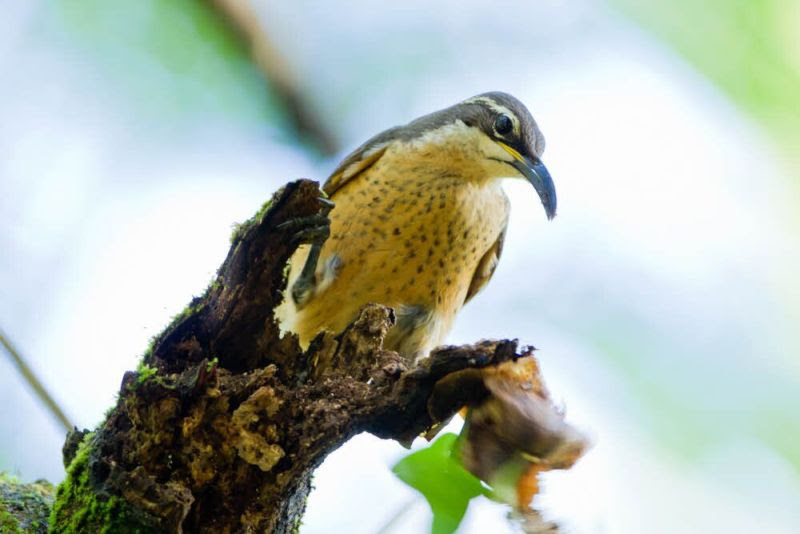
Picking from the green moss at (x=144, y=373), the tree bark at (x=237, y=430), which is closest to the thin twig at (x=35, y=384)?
the tree bark at (x=237, y=430)

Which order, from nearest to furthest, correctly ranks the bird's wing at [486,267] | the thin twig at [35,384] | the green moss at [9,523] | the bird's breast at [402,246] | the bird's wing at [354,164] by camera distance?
1. the green moss at [9,523]
2. the thin twig at [35,384]
3. the bird's breast at [402,246]
4. the bird's wing at [354,164]
5. the bird's wing at [486,267]

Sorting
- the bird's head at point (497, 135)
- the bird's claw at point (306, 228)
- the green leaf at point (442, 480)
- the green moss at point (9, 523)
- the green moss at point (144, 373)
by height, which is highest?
the bird's head at point (497, 135)

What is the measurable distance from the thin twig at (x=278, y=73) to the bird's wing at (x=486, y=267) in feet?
3.40

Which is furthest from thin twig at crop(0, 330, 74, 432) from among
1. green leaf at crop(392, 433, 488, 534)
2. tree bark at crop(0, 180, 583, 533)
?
green leaf at crop(392, 433, 488, 534)

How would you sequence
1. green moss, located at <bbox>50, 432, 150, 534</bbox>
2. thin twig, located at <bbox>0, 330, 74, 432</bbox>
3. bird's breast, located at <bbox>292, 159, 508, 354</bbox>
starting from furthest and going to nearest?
1. bird's breast, located at <bbox>292, 159, 508, 354</bbox>
2. thin twig, located at <bbox>0, 330, 74, 432</bbox>
3. green moss, located at <bbox>50, 432, 150, 534</bbox>

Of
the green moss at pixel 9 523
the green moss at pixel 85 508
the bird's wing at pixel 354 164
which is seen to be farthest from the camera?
the bird's wing at pixel 354 164

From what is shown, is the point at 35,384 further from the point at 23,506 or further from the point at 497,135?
the point at 497,135

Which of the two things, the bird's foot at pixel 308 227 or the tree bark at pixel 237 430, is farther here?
the bird's foot at pixel 308 227

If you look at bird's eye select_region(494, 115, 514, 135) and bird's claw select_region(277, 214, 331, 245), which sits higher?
bird's eye select_region(494, 115, 514, 135)

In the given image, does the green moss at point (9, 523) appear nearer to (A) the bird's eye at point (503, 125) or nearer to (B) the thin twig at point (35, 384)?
(B) the thin twig at point (35, 384)

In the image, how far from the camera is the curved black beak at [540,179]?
449cm

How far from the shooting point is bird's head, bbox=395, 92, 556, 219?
4766 millimetres

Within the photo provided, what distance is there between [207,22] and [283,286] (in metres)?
2.48

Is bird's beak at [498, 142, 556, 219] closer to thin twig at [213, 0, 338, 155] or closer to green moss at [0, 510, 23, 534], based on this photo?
thin twig at [213, 0, 338, 155]
